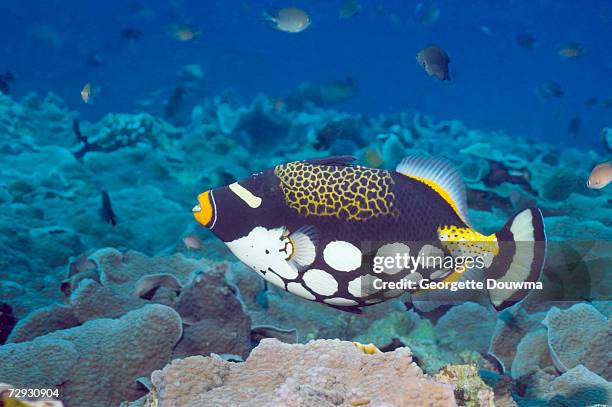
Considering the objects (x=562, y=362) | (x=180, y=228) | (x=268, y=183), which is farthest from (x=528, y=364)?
(x=180, y=228)

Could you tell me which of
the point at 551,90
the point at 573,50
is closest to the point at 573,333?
the point at 573,50

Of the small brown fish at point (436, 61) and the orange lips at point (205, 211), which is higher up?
the small brown fish at point (436, 61)

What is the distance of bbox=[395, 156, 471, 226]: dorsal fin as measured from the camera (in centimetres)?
186

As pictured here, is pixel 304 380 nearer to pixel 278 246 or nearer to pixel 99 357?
pixel 278 246

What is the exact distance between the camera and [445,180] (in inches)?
73.6

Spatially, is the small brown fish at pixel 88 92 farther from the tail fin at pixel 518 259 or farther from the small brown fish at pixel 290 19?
the tail fin at pixel 518 259

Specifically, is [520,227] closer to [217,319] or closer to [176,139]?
[217,319]

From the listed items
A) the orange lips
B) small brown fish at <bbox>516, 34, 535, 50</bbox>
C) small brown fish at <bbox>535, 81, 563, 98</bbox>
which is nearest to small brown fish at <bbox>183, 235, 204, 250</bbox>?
the orange lips

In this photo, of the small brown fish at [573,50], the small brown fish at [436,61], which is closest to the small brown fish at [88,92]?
the small brown fish at [436,61]

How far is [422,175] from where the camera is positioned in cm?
189

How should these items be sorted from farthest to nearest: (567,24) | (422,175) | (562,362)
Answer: (567,24), (562,362), (422,175)

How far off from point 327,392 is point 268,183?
74 cm

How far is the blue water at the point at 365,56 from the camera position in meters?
51.2

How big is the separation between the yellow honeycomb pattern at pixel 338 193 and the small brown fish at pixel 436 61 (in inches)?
225
